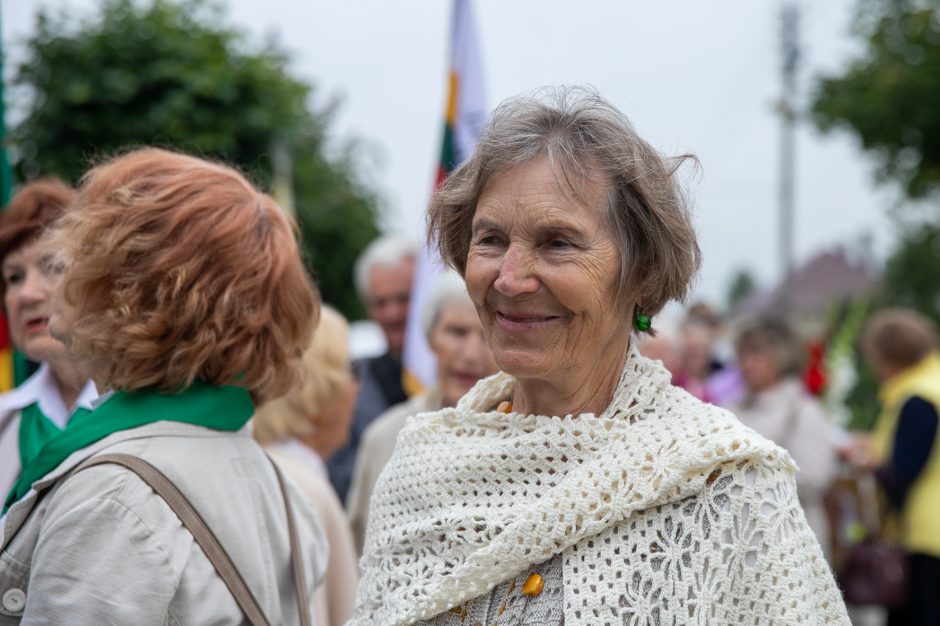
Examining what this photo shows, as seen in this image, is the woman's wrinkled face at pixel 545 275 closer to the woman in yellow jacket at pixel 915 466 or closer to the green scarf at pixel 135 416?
the green scarf at pixel 135 416

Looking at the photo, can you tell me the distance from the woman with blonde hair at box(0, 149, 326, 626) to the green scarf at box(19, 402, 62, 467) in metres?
0.45

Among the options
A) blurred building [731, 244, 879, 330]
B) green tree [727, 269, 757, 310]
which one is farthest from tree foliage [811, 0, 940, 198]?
green tree [727, 269, 757, 310]

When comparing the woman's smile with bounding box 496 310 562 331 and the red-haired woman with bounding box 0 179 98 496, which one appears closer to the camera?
the woman's smile with bounding box 496 310 562 331

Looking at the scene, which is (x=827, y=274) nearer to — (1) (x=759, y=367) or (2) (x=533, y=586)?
(1) (x=759, y=367)

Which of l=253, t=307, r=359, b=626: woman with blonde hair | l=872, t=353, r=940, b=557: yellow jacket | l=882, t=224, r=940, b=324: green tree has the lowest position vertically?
l=882, t=224, r=940, b=324: green tree

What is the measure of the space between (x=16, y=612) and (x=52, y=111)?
4848mm

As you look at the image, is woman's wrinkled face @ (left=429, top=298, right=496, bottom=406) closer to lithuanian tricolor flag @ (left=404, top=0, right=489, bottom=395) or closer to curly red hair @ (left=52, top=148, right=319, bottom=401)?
lithuanian tricolor flag @ (left=404, top=0, right=489, bottom=395)

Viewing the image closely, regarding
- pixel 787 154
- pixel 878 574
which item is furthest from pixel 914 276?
pixel 878 574

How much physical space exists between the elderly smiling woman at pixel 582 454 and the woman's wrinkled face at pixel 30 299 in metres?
1.20

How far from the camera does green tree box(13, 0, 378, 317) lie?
6.37 m

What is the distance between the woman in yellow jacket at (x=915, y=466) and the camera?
6.56m

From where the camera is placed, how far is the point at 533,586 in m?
2.00

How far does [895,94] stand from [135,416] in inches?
616

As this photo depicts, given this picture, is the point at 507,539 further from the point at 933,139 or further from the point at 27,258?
the point at 933,139
